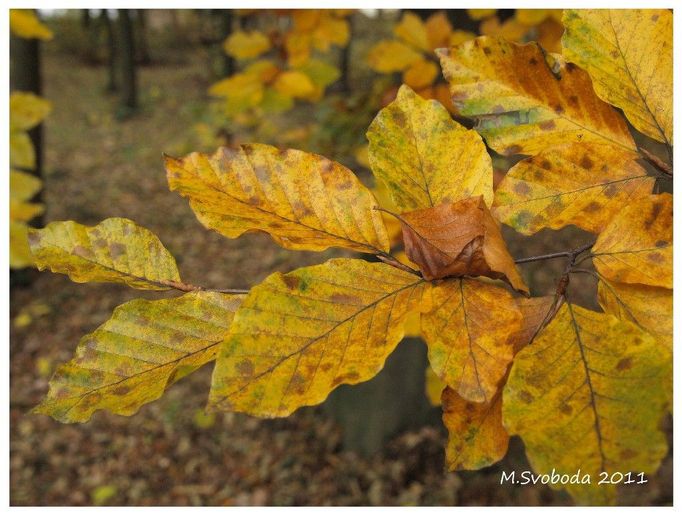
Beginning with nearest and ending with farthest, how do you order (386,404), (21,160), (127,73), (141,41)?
(21,160), (386,404), (127,73), (141,41)

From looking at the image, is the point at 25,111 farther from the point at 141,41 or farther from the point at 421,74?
the point at 141,41

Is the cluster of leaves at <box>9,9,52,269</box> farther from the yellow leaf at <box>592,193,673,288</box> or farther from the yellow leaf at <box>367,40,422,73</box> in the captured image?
the yellow leaf at <box>592,193,673,288</box>

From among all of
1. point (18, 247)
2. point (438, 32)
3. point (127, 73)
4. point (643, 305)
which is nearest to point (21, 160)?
point (18, 247)

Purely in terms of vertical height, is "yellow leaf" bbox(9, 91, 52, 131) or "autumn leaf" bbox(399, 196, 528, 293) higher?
"autumn leaf" bbox(399, 196, 528, 293)

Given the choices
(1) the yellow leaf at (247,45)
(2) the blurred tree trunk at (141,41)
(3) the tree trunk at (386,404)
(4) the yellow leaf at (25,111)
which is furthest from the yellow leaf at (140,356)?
(2) the blurred tree trunk at (141,41)

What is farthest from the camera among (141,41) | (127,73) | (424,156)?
(141,41)

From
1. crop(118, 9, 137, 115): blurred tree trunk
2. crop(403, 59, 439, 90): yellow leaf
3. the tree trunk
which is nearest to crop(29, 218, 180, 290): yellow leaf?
crop(403, 59, 439, 90): yellow leaf

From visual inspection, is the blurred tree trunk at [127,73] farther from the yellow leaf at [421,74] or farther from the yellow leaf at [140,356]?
the yellow leaf at [140,356]
